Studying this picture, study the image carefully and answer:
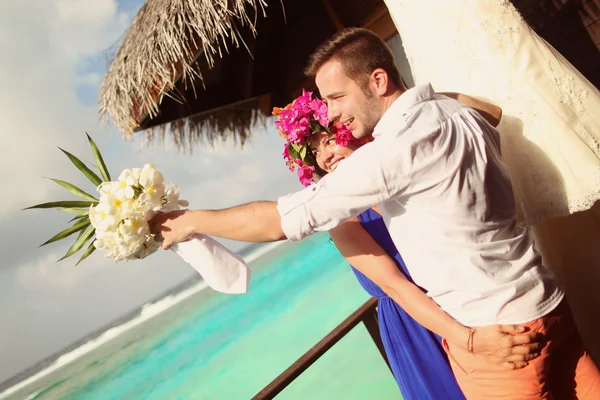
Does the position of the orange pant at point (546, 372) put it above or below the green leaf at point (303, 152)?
below

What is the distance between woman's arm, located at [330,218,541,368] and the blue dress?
227mm

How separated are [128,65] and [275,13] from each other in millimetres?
1885

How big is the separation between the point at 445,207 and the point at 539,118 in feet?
3.27

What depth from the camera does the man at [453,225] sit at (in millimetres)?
1247

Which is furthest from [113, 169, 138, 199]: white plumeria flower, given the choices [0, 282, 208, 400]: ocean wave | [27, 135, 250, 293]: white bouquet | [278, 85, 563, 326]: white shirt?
[0, 282, 208, 400]: ocean wave

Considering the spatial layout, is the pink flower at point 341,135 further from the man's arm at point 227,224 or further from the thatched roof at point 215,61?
the thatched roof at point 215,61

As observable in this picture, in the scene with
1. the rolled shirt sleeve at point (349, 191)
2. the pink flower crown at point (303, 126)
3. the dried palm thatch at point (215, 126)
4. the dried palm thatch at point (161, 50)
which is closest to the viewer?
the rolled shirt sleeve at point (349, 191)

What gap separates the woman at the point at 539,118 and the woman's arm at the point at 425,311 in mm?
789

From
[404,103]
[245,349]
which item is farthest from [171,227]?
[245,349]

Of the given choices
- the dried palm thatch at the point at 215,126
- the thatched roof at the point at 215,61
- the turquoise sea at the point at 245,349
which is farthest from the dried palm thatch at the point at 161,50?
the turquoise sea at the point at 245,349

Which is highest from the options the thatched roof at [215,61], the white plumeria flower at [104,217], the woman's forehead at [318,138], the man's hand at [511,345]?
the thatched roof at [215,61]

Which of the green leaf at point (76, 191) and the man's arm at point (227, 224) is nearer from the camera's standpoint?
the man's arm at point (227, 224)

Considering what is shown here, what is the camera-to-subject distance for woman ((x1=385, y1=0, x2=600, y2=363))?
75.0 inches

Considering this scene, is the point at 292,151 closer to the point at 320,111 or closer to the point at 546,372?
the point at 320,111
